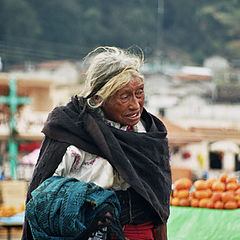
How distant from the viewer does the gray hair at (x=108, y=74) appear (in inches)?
91.9

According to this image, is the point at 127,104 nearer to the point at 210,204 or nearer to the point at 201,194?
the point at 210,204

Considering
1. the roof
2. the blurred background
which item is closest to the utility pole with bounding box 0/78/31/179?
the blurred background

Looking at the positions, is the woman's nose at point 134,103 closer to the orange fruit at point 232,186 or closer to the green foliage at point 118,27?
the orange fruit at point 232,186

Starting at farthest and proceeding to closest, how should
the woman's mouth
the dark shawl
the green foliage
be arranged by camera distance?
the green foliage, the woman's mouth, the dark shawl

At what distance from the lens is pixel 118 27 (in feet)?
240

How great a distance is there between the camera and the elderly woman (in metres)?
2.27

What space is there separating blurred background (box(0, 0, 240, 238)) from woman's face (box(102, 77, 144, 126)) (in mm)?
14395

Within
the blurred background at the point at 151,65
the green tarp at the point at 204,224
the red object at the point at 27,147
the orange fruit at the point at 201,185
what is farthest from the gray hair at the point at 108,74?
the red object at the point at 27,147

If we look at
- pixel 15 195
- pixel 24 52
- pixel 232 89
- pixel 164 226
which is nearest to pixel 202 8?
pixel 24 52

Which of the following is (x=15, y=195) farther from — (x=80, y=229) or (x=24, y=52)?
(x=24, y=52)

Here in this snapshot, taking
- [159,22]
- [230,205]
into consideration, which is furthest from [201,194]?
[159,22]

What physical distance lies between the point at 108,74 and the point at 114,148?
281mm

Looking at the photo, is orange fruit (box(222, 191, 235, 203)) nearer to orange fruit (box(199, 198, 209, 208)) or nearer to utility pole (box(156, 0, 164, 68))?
orange fruit (box(199, 198, 209, 208))

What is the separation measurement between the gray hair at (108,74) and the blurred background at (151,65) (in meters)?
14.4
